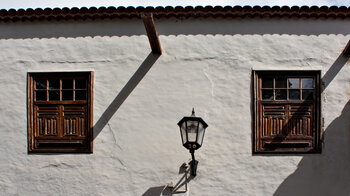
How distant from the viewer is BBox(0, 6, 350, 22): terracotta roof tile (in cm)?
561

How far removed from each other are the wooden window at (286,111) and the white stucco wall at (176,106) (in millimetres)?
135

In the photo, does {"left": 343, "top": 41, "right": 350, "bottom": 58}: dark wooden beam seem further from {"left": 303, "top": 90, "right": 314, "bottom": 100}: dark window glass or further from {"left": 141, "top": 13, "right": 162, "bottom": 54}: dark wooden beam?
{"left": 141, "top": 13, "right": 162, "bottom": 54}: dark wooden beam

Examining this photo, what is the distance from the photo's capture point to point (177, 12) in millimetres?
5684

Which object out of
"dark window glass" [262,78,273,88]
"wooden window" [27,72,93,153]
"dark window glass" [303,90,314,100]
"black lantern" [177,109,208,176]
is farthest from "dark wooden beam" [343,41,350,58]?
"wooden window" [27,72,93,153]

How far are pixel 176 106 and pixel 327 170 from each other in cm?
267

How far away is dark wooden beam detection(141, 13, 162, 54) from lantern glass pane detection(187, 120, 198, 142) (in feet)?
4.91

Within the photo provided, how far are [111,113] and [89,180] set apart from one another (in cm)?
116

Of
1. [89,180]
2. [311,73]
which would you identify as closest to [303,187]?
[311,73]

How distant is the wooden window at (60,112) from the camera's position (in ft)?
18.7

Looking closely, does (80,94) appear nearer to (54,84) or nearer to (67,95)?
(67,95)

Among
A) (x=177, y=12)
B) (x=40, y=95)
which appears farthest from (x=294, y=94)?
(x=40, y=95)

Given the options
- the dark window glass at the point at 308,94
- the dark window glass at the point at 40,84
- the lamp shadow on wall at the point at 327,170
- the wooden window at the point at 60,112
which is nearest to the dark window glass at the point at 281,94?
the dark window glass at the point at 308,94

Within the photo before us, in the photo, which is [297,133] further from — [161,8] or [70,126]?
[70,126]

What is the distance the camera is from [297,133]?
560 centimetres
